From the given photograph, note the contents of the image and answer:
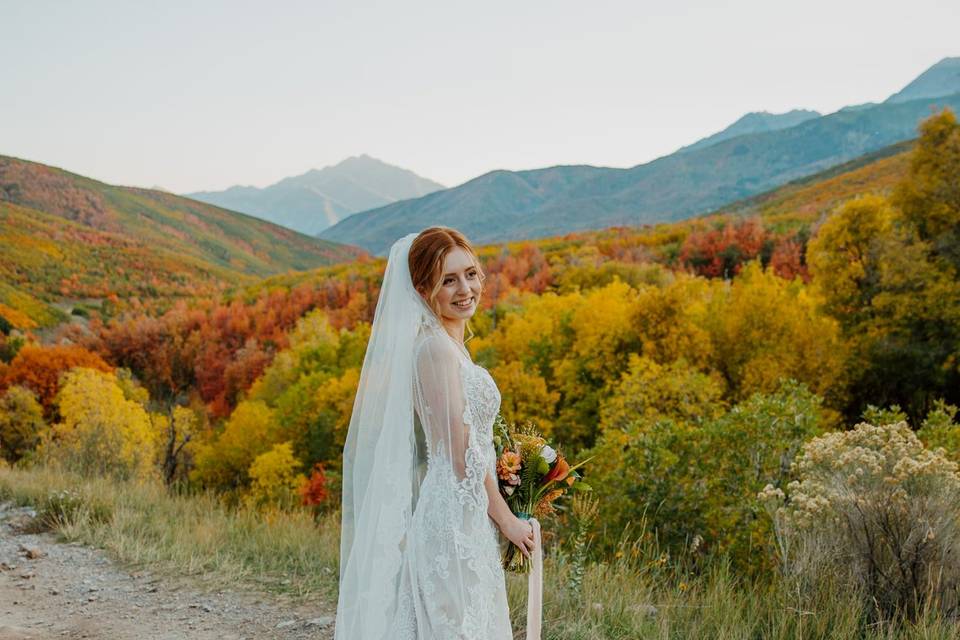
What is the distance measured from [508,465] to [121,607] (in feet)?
12.7

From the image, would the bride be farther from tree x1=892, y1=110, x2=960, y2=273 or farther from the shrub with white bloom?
tree x1=892, y1=110, x2=960, y2=273

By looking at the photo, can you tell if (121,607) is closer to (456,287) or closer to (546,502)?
(546,502)

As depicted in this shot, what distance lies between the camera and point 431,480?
317 centimetres

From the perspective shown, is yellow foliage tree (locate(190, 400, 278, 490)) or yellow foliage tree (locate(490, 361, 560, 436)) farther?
yellow foliage tree (locate(190, 400, 278, 490))

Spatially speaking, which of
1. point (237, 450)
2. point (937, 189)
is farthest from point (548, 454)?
point (237, 450)

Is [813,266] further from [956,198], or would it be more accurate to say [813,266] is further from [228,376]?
[228,376]

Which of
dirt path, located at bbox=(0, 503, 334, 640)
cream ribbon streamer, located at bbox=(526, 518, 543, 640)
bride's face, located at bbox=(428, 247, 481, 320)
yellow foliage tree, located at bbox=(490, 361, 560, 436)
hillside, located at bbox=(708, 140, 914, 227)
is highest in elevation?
hillside, located at bbox=(708, 140, 914, 227)

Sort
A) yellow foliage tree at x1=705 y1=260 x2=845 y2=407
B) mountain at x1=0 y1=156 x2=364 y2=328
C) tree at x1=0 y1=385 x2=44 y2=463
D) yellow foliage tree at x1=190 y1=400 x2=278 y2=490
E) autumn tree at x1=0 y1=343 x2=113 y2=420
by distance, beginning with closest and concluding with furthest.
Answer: yellow foliage tree at x1=705 y1=260 x2=845 y2=407 < tree at x1=0 y1=385 x2=44 y2=463 < yellow foliage tree at x1=190 y1=400 x2=278 y2=490 < autumn tree at x1=0 y1=343 x2=113 y2=420 < mountain at x1=0 y1=156 x2=364 y2=328

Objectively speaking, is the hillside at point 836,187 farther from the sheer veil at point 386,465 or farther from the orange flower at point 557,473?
the sheer veil at point 386,465

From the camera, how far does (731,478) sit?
9.18 metres

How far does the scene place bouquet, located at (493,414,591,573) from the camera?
128 inches

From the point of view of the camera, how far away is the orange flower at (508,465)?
10.6 ft

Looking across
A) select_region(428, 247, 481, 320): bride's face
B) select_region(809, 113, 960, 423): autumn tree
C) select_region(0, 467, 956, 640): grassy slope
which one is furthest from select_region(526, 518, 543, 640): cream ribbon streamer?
select_region(809, 113, 960, 423): autumn tree

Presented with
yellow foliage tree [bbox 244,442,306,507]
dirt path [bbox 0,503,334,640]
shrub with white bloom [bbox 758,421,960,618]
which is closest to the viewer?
shrub with white bloom [bbox 758,421,960,618]
